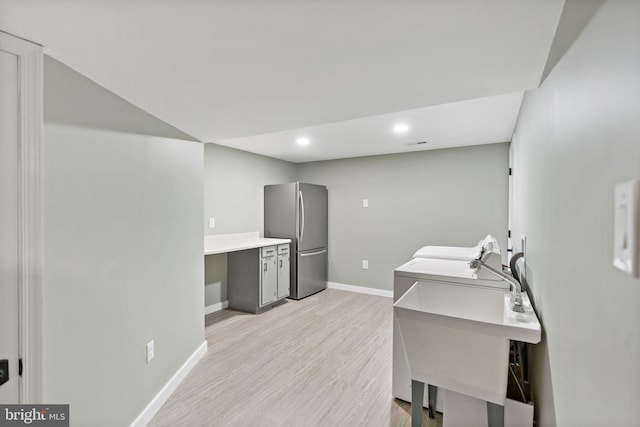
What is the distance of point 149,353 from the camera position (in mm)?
1852

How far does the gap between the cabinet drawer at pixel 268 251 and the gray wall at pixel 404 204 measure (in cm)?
136

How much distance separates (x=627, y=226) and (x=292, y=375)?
2.37 metres

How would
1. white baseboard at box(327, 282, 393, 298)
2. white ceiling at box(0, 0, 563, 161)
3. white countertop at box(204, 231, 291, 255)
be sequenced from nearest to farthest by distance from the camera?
white ceiling at box(0, 0, 563, 161)
white countertop at box(204, 231, 291, 255)
white baseboard at box(327, 282, 393, 298)

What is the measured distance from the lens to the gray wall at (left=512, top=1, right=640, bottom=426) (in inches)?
20.9

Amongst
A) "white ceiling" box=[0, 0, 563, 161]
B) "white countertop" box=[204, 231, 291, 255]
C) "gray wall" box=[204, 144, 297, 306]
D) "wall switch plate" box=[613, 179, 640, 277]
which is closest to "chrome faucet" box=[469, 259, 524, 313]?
"white ceiling" box=[0, 0, 563, 161]

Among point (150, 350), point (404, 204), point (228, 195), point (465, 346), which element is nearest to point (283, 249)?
point (228, 195)

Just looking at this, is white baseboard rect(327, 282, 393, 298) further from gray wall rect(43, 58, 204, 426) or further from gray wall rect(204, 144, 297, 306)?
gray wall rect(43, 58, 204, 426)

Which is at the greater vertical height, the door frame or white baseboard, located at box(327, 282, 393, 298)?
the door frame

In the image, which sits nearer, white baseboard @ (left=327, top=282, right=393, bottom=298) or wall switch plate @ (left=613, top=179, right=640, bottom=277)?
wall switch plate @ (left=613, top=179, right=640, bottom=277)

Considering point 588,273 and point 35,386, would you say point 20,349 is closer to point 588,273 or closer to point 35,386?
point 35,386

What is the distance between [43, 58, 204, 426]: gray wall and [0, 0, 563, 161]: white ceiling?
7.5 inches

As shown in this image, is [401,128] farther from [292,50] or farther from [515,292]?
[292,50]

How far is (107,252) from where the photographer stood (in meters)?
1.50

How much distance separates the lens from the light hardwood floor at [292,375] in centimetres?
188
